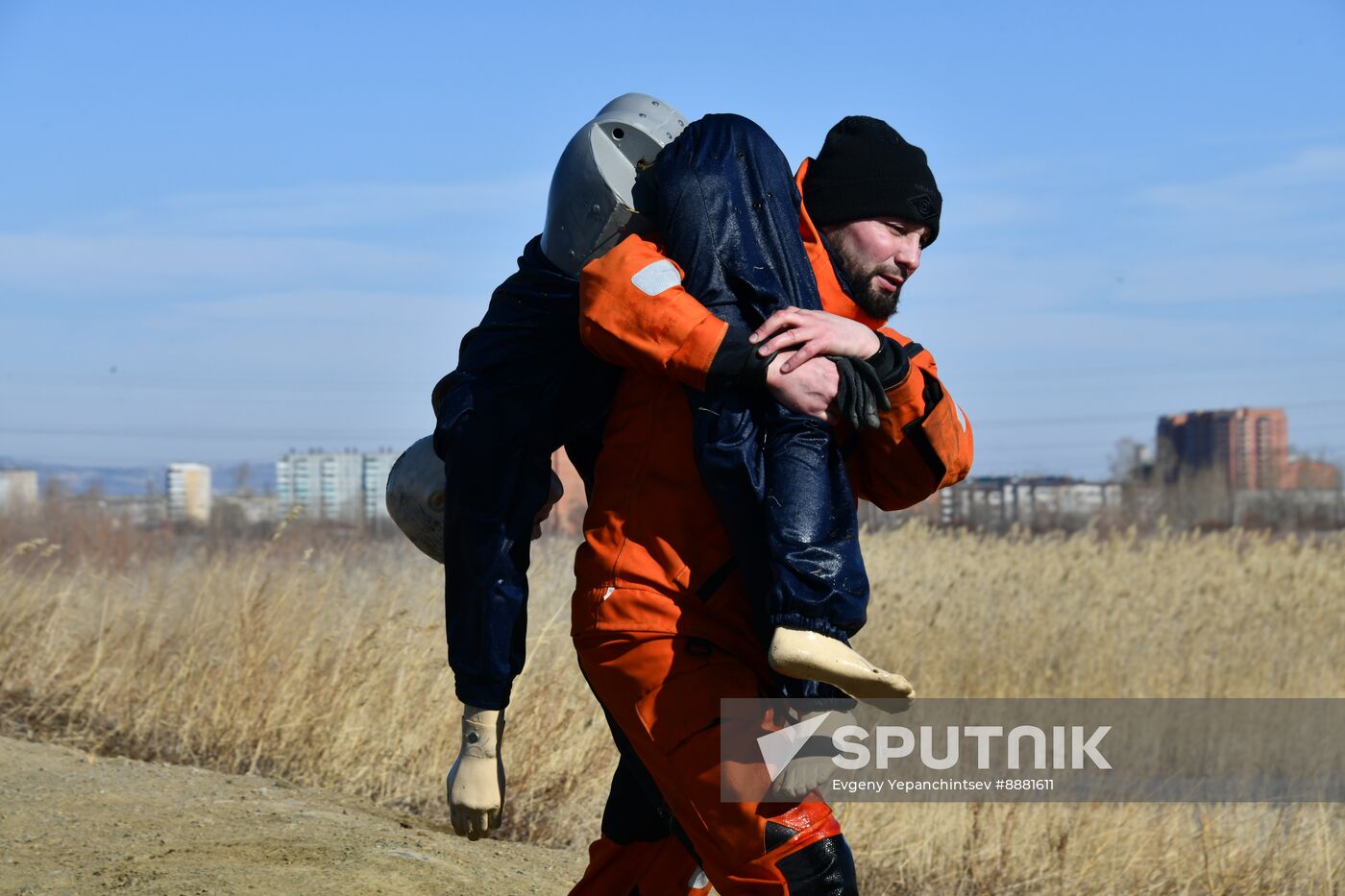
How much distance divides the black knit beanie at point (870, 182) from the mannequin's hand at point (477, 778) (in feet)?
3.80

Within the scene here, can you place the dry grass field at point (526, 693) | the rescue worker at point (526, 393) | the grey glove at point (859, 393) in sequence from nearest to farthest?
1. the grey glove at point (859, 393)
2. the rescue worker at point (526, 393)
3. the dry grass field at point (526, 693)

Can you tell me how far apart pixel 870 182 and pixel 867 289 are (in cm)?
20

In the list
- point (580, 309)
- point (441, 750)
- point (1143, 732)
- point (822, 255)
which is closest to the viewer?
point (580, 309)

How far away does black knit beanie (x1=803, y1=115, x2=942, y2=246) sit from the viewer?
2789mm

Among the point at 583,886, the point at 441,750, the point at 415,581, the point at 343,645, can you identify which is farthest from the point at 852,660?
the point at 415,581

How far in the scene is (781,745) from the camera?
2.58m

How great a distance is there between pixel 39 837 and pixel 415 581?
5071mm

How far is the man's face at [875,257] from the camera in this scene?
2807mm

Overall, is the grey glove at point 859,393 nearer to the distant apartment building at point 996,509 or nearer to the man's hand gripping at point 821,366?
the man's hand gripping at point 821,366

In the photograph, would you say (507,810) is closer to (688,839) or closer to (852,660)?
(688,839)

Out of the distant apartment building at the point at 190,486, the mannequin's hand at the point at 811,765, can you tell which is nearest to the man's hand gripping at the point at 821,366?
the mannequin's hand at the point at 811,765

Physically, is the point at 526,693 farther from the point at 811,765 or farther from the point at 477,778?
the point at 811,765

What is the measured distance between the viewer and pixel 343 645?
6.77m

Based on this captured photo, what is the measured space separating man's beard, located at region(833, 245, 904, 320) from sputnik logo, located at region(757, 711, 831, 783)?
2.55 feet
